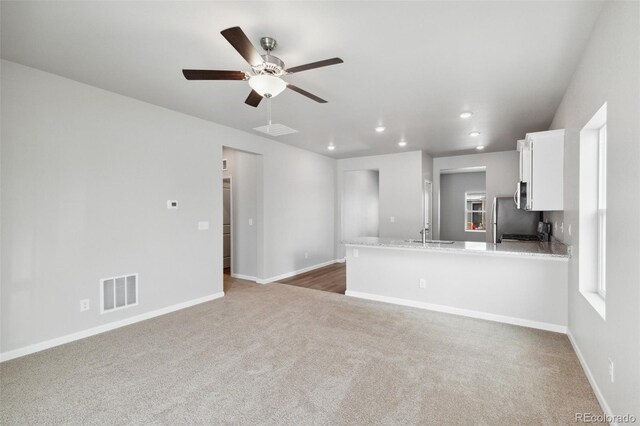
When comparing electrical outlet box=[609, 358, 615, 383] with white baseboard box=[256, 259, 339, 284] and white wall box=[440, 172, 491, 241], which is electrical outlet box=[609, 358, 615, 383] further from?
white wall box=[440, 172, 491, 241]

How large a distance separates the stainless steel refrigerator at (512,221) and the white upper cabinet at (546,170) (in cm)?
284

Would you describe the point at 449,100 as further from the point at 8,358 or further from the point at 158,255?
the point at 8,358

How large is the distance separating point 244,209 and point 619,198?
521 cm

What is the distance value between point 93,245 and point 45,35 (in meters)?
1.99

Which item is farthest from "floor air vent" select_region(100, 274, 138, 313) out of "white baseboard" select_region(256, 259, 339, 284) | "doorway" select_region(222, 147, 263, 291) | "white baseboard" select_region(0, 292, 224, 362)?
"white baseboard" select_region(256, 259, 339, 284)

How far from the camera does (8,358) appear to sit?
2738mm

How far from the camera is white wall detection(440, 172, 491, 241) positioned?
30.9 feet

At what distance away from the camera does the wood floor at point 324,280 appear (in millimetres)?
5297

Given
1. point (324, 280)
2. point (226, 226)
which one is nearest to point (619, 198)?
point (324, 280)

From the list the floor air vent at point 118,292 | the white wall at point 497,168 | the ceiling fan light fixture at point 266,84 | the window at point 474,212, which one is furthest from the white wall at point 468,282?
the window at point 474,212

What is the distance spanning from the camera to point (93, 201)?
331 cm

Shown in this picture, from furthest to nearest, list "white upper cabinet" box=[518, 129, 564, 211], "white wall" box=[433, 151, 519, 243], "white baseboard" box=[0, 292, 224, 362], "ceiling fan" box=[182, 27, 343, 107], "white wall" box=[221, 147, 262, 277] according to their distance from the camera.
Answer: "white wall" box=[433, 151, 519, 243] → "white wall" box=[221, 147, 262, 277] → "white upper cabinet" box=[518, 129, 564, 211] → "white baseboard" box=[0, 292, 224, 362] → "ceiling fan" box=[182, 27, 343, 107]

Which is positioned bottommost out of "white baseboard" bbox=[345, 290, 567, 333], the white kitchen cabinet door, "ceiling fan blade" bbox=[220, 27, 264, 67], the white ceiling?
"white baseboard" bbox=[345, 290, 567, 333]

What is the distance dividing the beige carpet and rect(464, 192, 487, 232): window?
653cm
